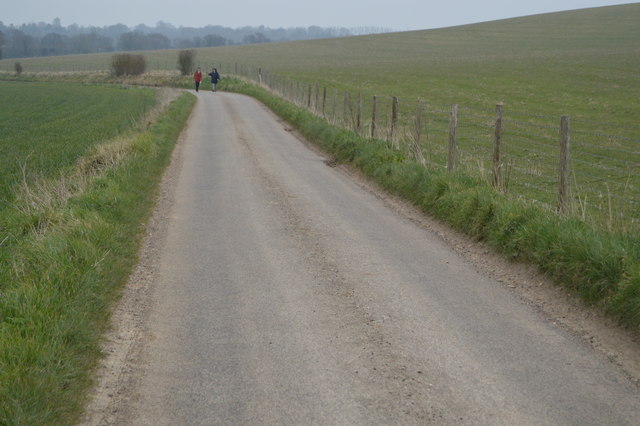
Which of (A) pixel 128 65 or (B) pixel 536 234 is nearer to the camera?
(B) pixel 536 234

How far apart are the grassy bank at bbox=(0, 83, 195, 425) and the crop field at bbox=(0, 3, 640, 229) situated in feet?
19.7

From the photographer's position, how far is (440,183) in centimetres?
1241

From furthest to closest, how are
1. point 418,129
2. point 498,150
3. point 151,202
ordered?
1. point 418,129
2. point 151,202
3. point 498,150

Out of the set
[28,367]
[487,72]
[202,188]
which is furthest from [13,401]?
[487,72]

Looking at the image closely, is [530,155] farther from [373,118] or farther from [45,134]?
[45,134]

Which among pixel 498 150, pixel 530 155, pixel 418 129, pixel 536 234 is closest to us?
pixel 536 234

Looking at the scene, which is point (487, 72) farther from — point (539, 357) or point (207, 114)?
point (539, 357)

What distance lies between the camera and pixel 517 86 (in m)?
50.0

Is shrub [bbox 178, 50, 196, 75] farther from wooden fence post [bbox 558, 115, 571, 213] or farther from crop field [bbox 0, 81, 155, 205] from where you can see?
wooden fence post [bbox 558, 115, 571, 213]

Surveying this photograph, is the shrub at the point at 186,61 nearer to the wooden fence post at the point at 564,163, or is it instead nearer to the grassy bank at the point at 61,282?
the grassy bank at the point at 61,282

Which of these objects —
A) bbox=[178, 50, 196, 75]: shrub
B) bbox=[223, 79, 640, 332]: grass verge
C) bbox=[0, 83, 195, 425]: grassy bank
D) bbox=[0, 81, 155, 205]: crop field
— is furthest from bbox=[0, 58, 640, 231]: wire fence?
bbox=[178, 50, 196, 75]: shrub

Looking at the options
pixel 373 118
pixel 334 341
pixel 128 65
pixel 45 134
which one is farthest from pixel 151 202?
pixel 128 65

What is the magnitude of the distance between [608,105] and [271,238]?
109 feet

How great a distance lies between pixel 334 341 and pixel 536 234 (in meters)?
3.56
